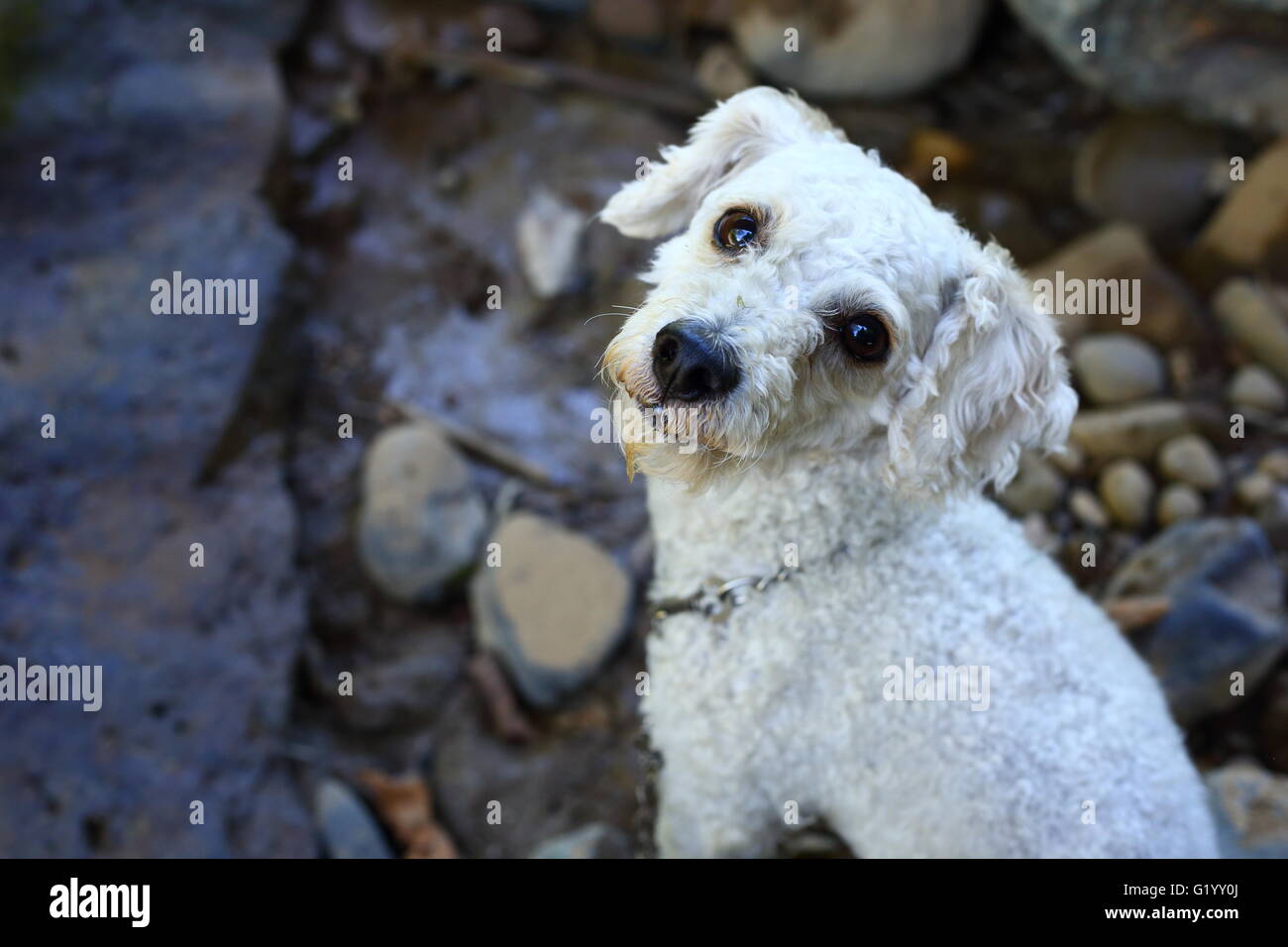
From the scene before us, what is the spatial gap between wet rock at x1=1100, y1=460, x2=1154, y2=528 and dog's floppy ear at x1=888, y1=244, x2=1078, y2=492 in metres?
2.07

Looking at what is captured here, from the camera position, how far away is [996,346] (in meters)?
2.36

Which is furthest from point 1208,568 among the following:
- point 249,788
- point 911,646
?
point 249,788

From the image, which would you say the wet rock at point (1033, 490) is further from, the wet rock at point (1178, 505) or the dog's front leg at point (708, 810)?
the dog's front leg at point (708, 810)

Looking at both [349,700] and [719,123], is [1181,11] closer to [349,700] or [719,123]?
[719,123]

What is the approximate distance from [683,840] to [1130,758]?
1444 mm

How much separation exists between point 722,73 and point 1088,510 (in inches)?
134

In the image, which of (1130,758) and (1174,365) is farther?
(1174,365)

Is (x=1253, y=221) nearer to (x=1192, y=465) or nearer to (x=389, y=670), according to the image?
(x=1192, y=465)

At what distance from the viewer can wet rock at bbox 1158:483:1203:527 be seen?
13.5 feet

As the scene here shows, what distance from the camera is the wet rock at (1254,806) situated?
9.75 feet

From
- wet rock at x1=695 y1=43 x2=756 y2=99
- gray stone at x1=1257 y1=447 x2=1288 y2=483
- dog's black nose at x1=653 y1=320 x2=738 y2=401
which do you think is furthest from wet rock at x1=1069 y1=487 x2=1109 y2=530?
wet rock at x1=695 y1=43 x2=756 y2=99

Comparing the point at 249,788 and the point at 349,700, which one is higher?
the point at 349,700

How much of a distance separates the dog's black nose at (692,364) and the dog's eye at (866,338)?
385 millimetres

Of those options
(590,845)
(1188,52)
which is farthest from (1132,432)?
(590,845)
